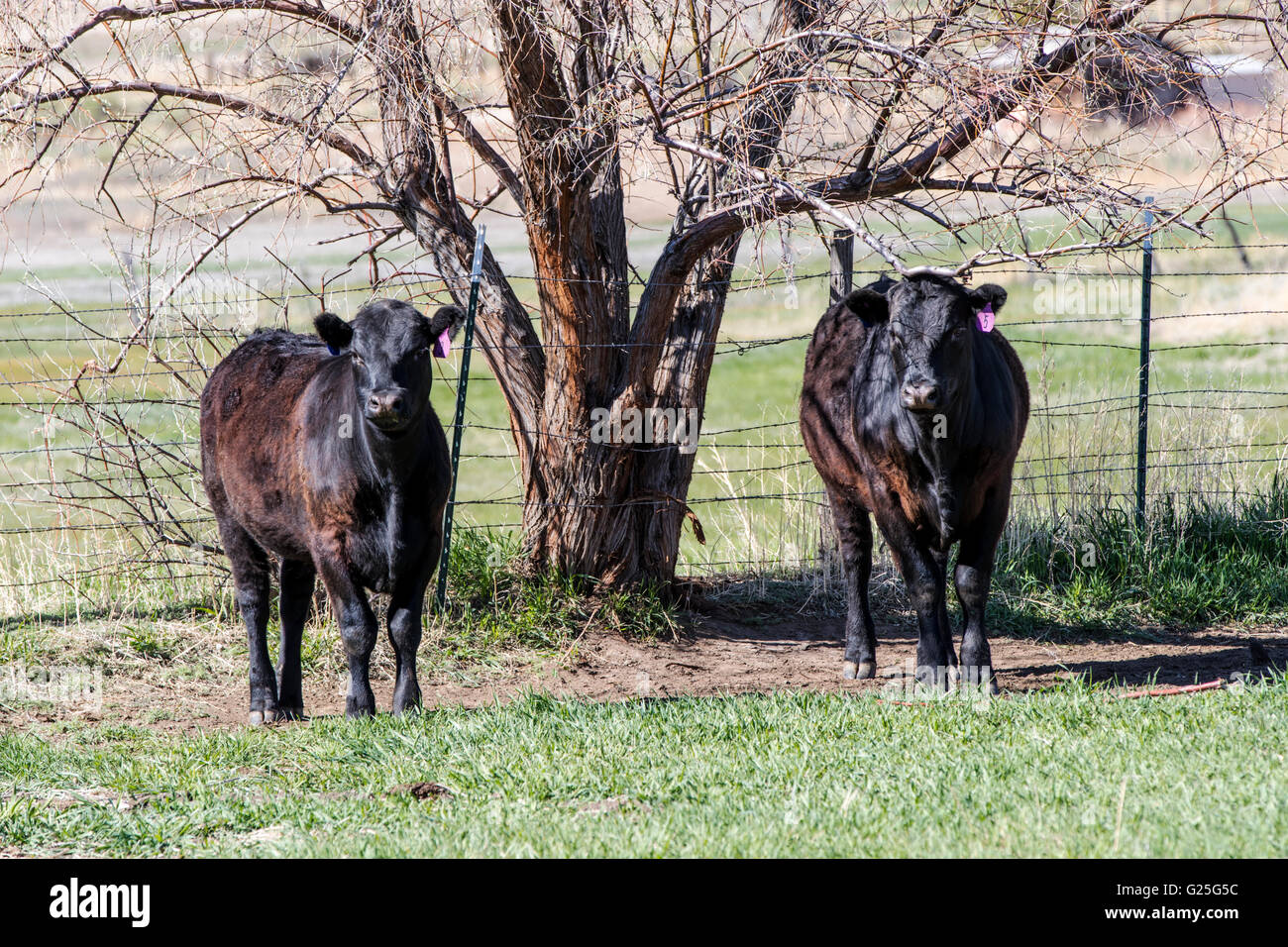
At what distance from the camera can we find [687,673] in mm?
7098

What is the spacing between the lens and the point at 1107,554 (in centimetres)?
844

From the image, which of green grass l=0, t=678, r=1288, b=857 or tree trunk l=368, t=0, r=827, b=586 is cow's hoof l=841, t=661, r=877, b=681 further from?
tree trunk l=368, t=0, r=827, b=586

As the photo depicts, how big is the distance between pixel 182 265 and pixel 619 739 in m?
4.59

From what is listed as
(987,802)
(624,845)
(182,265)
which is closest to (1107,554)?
(987,802)

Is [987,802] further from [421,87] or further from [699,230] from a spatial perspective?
[421,87]

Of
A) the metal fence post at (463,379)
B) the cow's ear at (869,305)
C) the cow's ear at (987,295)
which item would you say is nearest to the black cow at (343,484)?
the metal fence post at (463,379)

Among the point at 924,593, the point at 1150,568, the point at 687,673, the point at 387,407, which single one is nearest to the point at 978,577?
the point at 924,593

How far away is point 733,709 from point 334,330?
250 centimetres

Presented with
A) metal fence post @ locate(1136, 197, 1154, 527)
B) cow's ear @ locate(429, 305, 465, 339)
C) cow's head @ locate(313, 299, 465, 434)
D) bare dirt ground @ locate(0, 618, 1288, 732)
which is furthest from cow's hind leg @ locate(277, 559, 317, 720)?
metal fence post @ locate(1136, 197, 1154, 527)

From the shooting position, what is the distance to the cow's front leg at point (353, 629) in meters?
5.82

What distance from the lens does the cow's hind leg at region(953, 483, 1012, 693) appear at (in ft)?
19.9

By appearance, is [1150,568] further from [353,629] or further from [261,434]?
[261,434]

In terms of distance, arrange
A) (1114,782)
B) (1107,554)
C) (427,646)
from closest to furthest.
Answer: (1114,782), (427,646), (1107,554)

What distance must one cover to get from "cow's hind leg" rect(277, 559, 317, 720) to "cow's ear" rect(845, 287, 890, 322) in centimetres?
308
